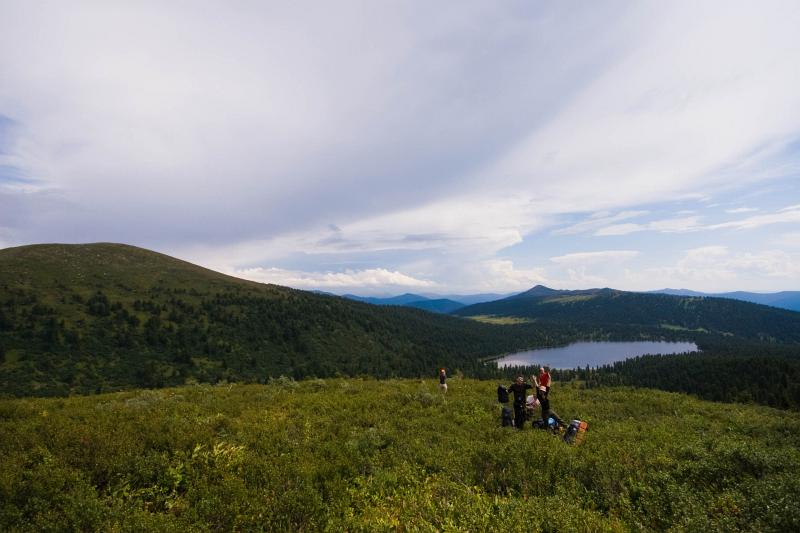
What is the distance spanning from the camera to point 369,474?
10.4 meters

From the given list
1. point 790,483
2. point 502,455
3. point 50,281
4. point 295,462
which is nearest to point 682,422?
point 790,483

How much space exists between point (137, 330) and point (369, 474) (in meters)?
142

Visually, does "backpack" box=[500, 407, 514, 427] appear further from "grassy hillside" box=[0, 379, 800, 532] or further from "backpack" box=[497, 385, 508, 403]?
"backpack" box=[497, 385, 508, 403]

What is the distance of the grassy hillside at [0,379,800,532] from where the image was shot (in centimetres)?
753

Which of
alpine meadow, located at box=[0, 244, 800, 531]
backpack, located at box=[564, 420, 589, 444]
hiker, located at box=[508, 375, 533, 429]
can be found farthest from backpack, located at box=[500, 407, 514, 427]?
backpack, located at box=[564, 420, 589, 444]

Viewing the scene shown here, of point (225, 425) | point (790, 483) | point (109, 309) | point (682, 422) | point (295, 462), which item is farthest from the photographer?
point (109, 309)

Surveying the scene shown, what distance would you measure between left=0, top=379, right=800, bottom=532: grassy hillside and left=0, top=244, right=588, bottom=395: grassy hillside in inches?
3678

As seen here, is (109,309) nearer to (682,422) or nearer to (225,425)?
(225,425)

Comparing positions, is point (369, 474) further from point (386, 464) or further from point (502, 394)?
point (502, 394)

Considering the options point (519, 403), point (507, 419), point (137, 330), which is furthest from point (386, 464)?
point (137, 330)

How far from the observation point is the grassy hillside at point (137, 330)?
9312cm

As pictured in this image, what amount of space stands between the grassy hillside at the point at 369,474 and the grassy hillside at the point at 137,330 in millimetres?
93424

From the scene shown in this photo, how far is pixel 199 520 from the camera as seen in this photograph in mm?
7465

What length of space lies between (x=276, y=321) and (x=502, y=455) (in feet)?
575
